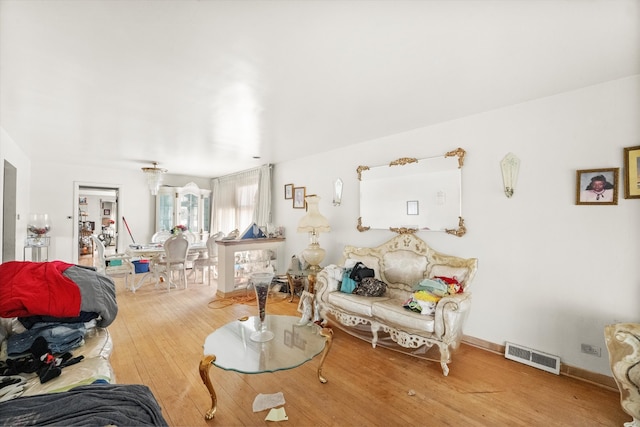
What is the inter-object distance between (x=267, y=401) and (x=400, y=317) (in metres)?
1.31

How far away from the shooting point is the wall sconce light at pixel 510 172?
2.57 meters

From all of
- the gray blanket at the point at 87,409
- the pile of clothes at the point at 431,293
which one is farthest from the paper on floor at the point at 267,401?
the pile of clothes at the point at 431,293

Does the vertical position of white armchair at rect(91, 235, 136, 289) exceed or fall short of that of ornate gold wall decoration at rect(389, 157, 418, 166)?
it falls short

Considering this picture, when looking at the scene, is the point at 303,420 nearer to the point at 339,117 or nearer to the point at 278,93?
the point at 278,93

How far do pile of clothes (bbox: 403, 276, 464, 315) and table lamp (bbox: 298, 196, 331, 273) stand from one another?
1.64m

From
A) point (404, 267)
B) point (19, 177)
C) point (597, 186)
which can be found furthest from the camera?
point (19, 177)

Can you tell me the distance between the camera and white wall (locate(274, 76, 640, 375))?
2.10m

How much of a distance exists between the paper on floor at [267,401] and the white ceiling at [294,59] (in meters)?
2.35

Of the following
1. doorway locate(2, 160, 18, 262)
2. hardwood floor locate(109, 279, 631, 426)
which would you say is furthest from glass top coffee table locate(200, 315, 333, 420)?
doorway locate(2, 160, 18, 262)

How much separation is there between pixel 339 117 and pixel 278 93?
0.84 metres

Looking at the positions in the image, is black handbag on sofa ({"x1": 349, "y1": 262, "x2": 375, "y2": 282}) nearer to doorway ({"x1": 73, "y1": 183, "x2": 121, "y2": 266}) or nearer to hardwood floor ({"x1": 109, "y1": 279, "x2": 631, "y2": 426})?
hardwood floor ({"x1": 109, "y1": 279, "x2": 631, "y2": 426})

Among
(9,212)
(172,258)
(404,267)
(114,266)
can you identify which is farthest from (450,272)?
(9,212)

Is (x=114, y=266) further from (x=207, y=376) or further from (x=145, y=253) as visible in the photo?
(x=207, y=376)

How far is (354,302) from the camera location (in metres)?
2.87
